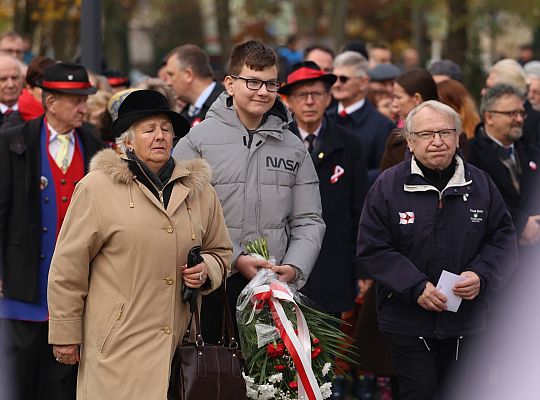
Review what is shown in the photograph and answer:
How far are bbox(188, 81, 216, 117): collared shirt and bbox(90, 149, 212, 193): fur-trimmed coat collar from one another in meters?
3.44

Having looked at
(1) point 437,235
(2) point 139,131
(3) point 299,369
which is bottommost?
(3) point 299,369

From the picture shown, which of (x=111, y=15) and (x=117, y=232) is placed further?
(x=111, y=15)

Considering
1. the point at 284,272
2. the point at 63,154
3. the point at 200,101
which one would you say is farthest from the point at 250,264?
the point at 200,101

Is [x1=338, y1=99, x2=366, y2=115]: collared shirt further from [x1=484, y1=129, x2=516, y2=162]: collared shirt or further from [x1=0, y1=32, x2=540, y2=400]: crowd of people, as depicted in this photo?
[x1=484, y1=129, x2=516, y2=162]: collared shirt

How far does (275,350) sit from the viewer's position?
6.73 metres

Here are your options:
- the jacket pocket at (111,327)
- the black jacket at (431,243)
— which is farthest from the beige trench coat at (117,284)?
the black jacket at (431,243)

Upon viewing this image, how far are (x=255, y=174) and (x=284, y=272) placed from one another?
60cm

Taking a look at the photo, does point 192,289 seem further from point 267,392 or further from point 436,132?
point 436,132

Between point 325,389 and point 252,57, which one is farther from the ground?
point 252,57

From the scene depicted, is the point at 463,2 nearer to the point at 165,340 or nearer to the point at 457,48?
the point at 457,48

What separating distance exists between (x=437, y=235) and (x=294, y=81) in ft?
6.00

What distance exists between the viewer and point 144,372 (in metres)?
6.20

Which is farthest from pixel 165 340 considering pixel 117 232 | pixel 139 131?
pixel 139 131

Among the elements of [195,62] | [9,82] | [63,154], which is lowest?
[63,154]
